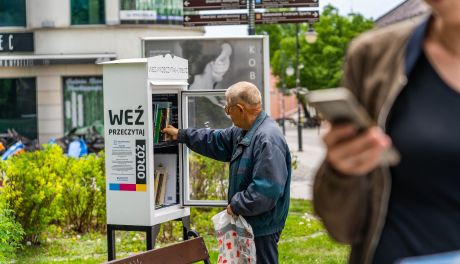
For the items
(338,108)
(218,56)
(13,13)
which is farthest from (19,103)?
(338,108)

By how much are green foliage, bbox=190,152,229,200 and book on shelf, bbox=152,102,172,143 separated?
438cm

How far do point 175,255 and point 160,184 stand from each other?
2016 millimetres

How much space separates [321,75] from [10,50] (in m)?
33.7

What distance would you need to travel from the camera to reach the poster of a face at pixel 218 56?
12.8 meters

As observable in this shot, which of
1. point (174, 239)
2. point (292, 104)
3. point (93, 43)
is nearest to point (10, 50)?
point (93, 43)

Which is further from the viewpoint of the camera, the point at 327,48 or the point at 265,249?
the point at 327,48

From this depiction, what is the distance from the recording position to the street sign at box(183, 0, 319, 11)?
569 inches

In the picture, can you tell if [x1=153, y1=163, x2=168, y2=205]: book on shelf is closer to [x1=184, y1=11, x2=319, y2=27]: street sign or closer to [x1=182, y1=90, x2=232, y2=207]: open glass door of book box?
[x1=182, y1=90, x2=232, y2=207]: open glass door of book box

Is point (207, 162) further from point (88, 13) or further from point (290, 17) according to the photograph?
point (88, 13)

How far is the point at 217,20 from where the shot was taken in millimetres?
14594

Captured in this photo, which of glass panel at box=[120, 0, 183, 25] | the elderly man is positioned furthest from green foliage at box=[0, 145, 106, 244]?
glass panel at box=[120, 0, 183, 25]

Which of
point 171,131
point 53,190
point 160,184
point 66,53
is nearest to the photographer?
point 171,131

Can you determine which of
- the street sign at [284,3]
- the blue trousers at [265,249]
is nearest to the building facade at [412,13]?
the blue trousers at [265,249]

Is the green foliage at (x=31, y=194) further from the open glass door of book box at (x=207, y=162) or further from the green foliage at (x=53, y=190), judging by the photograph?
the open glass door of book box at (x=207, y=162)
